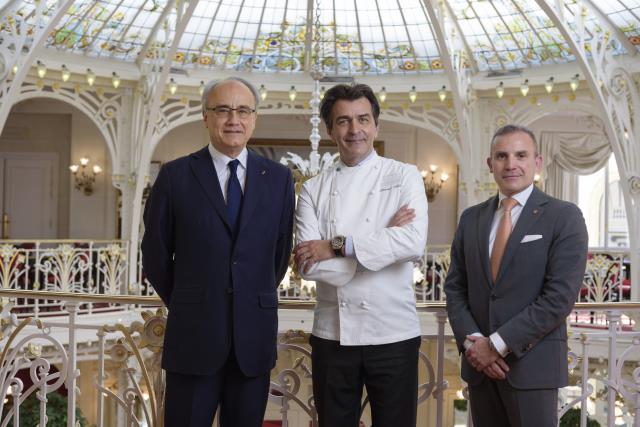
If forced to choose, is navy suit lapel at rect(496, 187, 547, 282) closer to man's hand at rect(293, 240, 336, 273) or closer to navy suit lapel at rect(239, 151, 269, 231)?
man's hand at rect(293, 240, 336, 273)

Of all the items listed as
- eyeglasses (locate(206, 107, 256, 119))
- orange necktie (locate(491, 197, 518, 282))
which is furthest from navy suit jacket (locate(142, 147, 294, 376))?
orange necktie (locate(491, 197, 518, 282))

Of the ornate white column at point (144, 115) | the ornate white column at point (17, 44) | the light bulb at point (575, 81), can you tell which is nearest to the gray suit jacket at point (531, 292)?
the ornate white column at point (17, 44)

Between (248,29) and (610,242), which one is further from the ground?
(248,29)

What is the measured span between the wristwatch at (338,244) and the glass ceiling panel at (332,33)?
8623mm

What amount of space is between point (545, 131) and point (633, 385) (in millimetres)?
12590

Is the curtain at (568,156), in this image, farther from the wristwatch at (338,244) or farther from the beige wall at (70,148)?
the wristwatch at (338,244)

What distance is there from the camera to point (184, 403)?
2.35m

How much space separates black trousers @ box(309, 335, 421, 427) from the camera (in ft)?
7.80

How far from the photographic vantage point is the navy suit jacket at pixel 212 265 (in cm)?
232

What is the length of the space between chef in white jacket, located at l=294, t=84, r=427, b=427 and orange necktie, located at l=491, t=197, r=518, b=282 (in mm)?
279

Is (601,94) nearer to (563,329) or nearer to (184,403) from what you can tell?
(563,329)

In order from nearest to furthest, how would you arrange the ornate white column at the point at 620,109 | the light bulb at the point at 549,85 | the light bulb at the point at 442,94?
the ornate white column at the point at 620,109 < the light bulb at the point at 549,85 < the light bulb at the point at 442,94

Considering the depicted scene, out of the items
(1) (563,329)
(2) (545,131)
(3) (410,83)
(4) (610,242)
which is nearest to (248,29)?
(3) (410,83)

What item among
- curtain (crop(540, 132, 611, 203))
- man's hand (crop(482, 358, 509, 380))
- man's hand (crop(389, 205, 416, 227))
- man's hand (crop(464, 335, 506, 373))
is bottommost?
man's hand (crop(482, 358, 509, 380))
